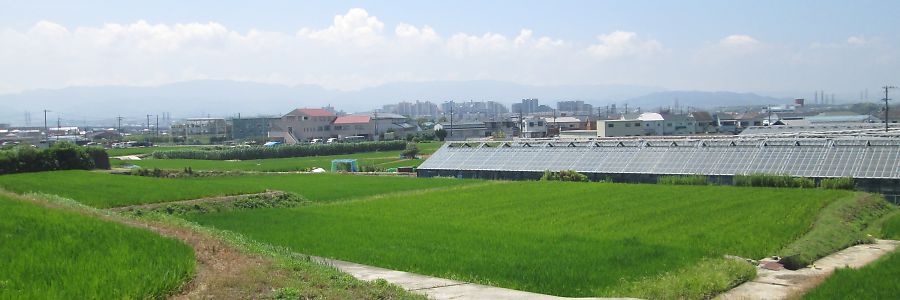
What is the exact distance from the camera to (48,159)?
3825cm

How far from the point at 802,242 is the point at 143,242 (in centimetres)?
1370

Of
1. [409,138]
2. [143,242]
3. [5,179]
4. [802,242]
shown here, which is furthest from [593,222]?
[409,138]

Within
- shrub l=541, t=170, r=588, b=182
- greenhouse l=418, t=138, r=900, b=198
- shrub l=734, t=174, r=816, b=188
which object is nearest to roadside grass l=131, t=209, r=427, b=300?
shrub l=734, t=174, r=816, b=188

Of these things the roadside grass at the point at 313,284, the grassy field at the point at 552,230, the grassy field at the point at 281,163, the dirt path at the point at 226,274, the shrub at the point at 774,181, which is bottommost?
the grassy field at the point at 281,163

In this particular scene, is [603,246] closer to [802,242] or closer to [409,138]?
[802,242]

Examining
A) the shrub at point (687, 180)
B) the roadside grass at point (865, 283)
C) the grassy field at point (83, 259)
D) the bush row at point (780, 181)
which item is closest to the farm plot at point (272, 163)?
the shrub at point (687, 180)

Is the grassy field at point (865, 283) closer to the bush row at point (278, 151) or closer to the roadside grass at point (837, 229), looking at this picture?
the roadside grass at point (837, 229)

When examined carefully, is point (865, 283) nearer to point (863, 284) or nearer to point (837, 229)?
point (863, 284)

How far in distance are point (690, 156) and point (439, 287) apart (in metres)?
26.4

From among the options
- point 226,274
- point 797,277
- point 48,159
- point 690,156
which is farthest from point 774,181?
point 48,159

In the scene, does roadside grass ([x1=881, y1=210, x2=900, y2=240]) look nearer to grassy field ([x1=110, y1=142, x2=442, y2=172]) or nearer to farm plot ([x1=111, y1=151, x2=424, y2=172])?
grassy field ([x1=110, y1=142, x2=442, y2=172])

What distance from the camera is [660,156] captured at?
3681cm

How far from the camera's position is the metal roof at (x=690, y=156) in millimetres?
30844

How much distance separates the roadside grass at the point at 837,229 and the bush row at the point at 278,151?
184 ft
